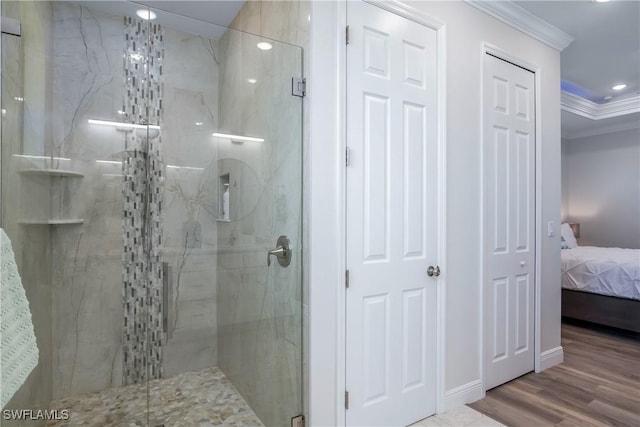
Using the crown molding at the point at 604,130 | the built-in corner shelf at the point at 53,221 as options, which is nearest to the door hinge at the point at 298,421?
the built-in corner shelf at the point at 53,221

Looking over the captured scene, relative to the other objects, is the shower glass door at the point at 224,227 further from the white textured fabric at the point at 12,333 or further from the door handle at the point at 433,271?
the white textured fabric at the point at 12,333

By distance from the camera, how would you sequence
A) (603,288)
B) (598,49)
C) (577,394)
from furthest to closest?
(603,288)
(598,49)
(577,394)

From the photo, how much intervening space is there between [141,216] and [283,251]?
40.5 inches

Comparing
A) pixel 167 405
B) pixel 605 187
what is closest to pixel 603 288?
pixel 605 187

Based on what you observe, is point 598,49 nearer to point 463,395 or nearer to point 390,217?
point 390,217

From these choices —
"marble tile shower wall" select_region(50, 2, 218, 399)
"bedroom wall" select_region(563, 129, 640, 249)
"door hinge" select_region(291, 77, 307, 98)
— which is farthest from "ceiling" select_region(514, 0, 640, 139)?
"marble tile shower wall" select_region(50, 2, 218, 399)

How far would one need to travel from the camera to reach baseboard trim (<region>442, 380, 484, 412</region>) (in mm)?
2113

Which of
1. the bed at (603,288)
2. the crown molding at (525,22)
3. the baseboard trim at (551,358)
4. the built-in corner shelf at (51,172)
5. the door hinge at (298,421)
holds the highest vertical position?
the crown molding at (525,22)

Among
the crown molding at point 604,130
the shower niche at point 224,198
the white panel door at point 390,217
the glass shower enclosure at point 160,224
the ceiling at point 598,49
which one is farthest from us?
the crown molding at point 604,130

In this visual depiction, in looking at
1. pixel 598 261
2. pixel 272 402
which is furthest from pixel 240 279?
pixel 598 261

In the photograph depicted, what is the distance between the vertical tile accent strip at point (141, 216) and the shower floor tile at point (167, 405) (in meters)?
0.11

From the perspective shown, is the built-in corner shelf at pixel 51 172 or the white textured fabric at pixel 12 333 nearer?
the white textured fabric at pixel 12 333

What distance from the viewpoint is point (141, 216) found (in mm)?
2162

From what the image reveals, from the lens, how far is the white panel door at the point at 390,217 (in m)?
1.79
